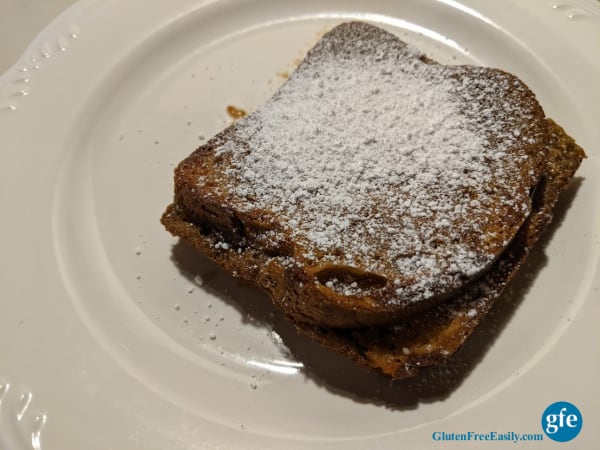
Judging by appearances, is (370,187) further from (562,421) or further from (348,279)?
(562,421)

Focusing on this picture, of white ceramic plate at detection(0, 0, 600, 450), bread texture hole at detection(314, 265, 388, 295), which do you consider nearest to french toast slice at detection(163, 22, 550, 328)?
bread texture hole at detection(314, 265, 388, 295)

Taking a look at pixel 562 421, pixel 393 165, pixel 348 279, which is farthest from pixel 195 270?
pixel 562 421

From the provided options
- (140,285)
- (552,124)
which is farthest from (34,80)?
(552,124)

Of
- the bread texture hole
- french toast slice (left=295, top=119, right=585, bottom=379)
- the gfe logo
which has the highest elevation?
the bread texture hole

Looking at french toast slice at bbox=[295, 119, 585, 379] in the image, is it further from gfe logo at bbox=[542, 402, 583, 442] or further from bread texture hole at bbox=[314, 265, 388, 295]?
gfe logo at bbox=[542, 402, 583, 442]

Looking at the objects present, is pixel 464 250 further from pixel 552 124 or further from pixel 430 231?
pixel 552 124

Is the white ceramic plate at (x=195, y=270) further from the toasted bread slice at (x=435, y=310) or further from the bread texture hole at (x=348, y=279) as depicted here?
the bread texture hole at (x=348, y=279)

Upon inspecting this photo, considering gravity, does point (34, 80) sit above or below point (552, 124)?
above
